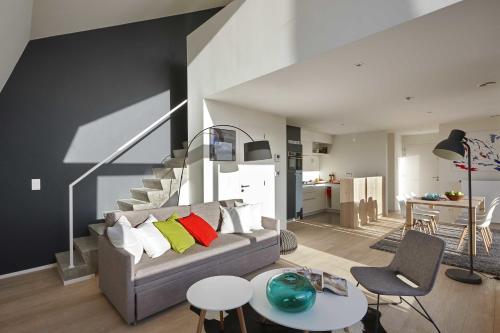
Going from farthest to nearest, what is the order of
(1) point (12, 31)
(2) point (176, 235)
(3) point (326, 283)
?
(2) point (176, 235), (1) point (12, 31), (3) point (326, 283)

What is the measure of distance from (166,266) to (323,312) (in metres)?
1.45

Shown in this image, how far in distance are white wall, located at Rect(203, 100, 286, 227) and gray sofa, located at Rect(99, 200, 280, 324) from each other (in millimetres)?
864

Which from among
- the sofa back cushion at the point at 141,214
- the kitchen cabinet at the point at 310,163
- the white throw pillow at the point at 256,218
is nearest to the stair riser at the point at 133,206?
the sofa back cushion at the point at 141,214

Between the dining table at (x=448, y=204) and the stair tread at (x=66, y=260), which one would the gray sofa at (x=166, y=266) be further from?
the dining table at (x=448, y=204)

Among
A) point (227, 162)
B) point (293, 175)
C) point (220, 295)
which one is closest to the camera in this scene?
point (220, 295)

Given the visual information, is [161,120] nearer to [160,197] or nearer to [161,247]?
[160,197]

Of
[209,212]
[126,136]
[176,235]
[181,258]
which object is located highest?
[126,136]

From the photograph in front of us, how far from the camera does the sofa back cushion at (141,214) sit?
8.81 ft

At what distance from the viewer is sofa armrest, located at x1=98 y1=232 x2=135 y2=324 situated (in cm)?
216

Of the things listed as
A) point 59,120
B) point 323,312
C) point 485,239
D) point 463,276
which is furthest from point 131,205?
point 485,239

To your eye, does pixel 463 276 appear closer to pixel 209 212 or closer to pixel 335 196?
pixel 209 212

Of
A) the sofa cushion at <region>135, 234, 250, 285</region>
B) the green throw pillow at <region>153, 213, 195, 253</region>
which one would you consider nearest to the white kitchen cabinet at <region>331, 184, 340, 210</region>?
the sofa cushion at <region>135, 234, 250, 285</region>

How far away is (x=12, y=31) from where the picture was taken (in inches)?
99.3

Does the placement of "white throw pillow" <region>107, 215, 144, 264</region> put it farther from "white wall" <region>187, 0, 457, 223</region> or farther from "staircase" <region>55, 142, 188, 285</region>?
"white wall" <region>187, 0, 457, 223</region>
